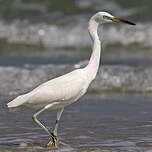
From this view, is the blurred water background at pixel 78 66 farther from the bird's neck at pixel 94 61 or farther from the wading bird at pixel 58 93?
the bird's neck at pixel 94 61

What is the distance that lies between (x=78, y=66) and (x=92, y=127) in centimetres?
A: 400

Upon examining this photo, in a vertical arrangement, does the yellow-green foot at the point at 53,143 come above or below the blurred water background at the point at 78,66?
above

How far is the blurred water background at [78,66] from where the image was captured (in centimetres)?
670

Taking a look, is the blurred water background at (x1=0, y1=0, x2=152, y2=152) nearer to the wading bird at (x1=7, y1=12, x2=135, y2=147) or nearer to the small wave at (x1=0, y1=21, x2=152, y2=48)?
the small wave at (x1=0, y1=21, x2=152, y2=48)

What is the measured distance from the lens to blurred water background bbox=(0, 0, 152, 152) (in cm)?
670

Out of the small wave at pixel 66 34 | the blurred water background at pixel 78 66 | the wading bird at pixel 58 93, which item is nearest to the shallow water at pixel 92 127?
the blurred water background at pixel 78 66

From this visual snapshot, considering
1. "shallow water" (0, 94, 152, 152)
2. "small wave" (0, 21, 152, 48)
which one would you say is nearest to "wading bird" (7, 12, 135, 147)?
"shallow water" (0, 94, 152, 152)

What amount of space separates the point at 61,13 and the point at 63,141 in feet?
32.4

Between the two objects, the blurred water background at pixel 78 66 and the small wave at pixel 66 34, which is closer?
the blurred water background at pixel 78 66

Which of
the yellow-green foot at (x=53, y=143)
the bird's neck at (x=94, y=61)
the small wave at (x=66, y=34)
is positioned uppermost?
the bird's neck at (x=94, y=61)

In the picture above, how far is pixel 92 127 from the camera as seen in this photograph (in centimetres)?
721

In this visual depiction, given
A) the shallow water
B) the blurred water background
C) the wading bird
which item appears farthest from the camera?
the blurred water background

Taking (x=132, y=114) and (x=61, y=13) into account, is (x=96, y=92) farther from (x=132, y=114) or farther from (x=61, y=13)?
(x=61, y=13)

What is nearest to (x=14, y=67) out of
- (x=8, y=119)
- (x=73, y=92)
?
(x=8, y=119)
